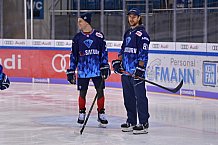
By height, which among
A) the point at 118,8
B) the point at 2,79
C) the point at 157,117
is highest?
the point at 118,8

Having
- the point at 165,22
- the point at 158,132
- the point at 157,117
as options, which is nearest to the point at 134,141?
the point at 158,132

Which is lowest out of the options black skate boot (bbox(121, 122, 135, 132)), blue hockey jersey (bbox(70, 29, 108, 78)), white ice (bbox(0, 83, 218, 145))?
white ice (bbox(0, 83, 218, 145))

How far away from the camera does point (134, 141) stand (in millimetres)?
8500

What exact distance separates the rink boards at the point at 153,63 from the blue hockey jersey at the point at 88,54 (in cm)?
447

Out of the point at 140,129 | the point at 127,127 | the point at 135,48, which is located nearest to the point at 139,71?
the point at 135,48

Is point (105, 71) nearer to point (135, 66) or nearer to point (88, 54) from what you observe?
point (88, 54)

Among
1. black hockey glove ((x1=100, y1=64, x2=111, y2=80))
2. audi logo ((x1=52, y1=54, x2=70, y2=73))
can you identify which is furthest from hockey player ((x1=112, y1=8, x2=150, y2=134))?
audi logo ((x1=52, y1=54, x2=70, y2=73))

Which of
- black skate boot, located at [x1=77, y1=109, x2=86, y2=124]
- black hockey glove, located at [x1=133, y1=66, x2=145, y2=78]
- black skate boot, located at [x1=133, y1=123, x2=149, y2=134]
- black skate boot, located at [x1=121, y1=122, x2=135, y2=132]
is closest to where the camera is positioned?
black hockey glove, located at [x1=133, y1=66, x2=145, y2=78]

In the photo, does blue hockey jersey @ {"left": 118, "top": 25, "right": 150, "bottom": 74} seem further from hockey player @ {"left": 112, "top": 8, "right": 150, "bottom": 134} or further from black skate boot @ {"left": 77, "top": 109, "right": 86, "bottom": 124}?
black skate boot @ {"left": 77, "top": 109, "right": 86, "bottom": 124}

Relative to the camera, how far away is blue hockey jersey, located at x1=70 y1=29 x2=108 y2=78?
948 centimetres

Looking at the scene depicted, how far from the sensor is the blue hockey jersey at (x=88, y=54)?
9477mm

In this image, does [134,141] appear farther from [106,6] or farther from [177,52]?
[106,6]

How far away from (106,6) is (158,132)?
8.10 meters

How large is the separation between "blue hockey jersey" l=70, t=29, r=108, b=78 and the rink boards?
4.47 metres
